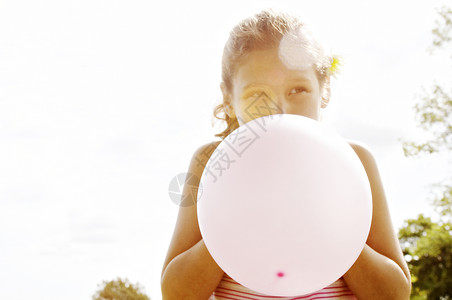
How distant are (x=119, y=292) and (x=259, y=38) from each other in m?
13.9

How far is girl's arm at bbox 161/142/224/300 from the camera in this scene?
1.60 metres

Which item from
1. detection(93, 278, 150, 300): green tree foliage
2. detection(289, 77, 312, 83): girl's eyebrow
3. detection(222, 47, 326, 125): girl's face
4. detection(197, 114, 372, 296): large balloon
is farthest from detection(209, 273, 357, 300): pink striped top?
detection(93, 278, 150, 300): green tree foliage

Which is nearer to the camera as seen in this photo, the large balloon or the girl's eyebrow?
the large balloon

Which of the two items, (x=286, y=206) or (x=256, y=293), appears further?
(x=256, y=293)

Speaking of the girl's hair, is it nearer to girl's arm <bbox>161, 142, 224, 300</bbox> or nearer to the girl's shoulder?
the girl's shoulder

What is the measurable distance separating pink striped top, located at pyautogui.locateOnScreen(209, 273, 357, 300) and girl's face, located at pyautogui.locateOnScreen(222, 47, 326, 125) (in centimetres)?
61

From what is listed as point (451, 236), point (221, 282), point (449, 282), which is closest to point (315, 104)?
point (221, 282)

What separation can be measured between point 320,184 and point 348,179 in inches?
3.8

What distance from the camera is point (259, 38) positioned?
176cm

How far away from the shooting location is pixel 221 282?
1.72 m

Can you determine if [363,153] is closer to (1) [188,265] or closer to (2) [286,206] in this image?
(2) [286,206]

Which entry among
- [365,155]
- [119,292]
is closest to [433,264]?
[119,292]

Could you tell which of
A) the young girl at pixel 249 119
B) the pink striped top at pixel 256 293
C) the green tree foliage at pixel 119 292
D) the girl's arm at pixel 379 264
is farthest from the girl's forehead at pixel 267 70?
the green tree foliage at pixel 119 292

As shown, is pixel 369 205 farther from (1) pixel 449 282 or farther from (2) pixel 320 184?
(1) pixel 449 282
